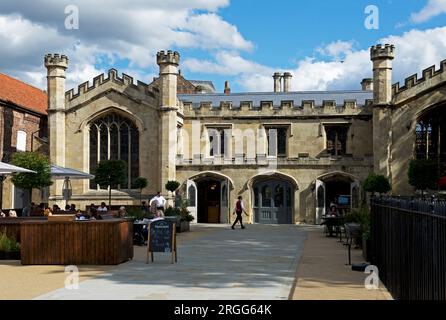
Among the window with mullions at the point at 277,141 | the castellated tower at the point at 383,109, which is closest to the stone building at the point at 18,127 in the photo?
the window with mullions at the point at 277,141

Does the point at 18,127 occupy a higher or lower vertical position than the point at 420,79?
lower

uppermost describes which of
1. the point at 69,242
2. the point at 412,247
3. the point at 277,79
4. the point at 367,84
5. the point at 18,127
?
the point at 277,79

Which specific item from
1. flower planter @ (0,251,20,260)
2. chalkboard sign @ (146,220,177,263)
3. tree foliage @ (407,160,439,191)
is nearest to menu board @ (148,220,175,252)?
chalkboard sign @ (146,220,177,263)

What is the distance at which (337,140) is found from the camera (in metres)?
36.3

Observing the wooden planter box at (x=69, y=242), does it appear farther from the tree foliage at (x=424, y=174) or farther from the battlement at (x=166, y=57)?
the battlement at (x=166, y=57)

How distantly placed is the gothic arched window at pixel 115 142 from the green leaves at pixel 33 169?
10.8m

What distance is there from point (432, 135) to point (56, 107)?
20439 millimetres

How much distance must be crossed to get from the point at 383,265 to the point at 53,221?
7314 millimetres

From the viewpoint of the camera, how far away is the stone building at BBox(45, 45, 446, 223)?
34.1 m

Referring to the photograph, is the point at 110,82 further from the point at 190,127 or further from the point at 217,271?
the point at 217,271

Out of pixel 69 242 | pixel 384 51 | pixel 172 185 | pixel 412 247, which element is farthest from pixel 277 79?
pixel 412 247

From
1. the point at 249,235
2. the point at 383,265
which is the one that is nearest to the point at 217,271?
the point at 383,265

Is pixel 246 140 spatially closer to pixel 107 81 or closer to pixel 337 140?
pixel 337 140

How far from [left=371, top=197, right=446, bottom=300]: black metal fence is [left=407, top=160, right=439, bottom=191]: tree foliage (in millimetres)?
17949
